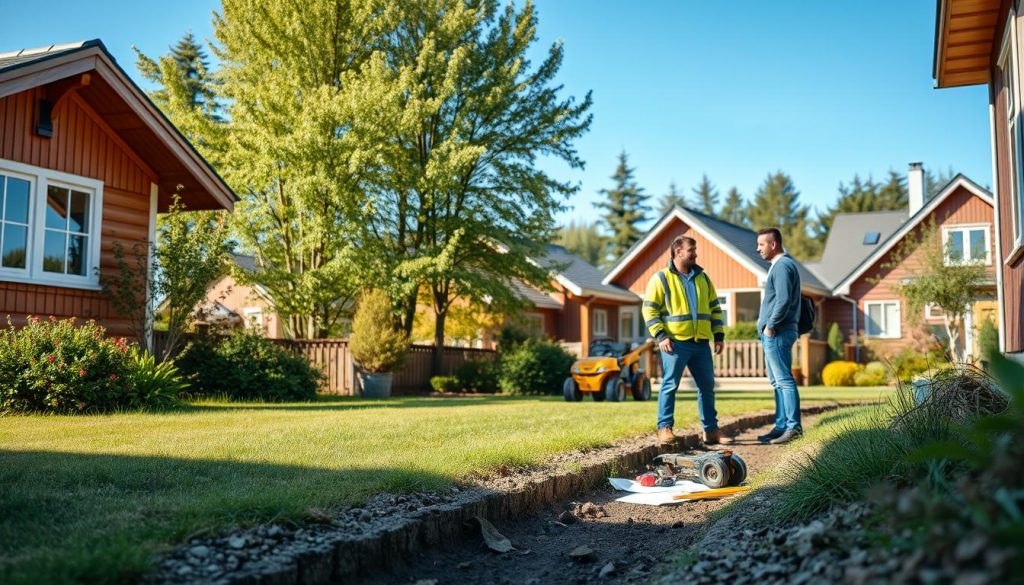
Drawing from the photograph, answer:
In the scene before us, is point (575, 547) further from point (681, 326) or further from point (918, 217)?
point (918, 217)

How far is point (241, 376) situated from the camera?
12312 millimetres

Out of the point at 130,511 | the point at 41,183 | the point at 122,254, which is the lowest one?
the point at 130,511

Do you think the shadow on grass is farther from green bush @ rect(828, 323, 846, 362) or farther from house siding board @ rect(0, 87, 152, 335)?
green bush @ rect(828, 323, 846, 362)

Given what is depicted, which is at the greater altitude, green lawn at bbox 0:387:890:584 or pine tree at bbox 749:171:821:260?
pine tree at bbox 749:171:821:260


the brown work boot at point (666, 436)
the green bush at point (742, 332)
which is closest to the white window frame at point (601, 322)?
the green bush at point (742, 332)

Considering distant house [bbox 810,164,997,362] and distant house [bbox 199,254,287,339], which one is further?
distant house [bbox 810,164,997,362]

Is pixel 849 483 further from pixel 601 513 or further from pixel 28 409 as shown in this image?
pixel 28 409

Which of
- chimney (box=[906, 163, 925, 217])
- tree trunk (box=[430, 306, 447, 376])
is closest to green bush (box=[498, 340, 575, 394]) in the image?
tree trunk (box=[430, 306, 447, 376])

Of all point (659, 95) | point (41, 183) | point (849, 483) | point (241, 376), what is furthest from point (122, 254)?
point (659, 95)

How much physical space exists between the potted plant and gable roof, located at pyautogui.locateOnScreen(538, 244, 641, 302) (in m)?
11.0

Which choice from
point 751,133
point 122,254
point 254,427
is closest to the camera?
point 254,427

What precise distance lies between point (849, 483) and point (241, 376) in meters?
10.2

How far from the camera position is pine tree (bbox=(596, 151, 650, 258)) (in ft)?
213

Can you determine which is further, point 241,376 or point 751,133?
point 751,133
